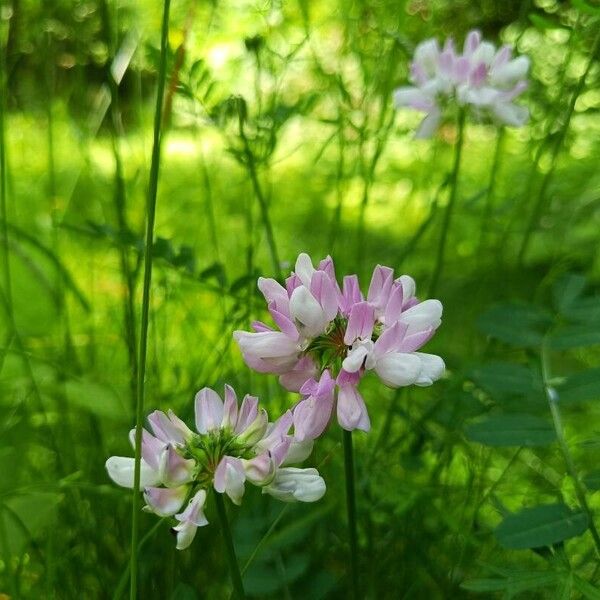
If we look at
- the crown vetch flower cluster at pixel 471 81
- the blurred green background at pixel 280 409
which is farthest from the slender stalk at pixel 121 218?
the crown vetch flower cluster at pixel 471 81

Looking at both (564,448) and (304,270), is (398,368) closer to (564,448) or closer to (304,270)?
(304,270)

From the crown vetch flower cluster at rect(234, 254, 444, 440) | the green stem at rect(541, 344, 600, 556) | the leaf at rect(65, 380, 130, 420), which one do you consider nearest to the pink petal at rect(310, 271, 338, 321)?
the crown vetch flower cluster at rect(234, 254, 444, 440)

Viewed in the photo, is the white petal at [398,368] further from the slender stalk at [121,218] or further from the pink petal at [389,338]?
the slender stalk at [121,218]

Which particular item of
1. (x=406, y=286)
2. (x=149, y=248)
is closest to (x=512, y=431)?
(x=406, y=286)

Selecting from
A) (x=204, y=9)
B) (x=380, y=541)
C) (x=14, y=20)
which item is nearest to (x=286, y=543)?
(x=380, y=541)

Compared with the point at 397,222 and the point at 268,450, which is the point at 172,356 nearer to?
the point at 268,450

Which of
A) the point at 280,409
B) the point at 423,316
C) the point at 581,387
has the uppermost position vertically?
the point at 423,316

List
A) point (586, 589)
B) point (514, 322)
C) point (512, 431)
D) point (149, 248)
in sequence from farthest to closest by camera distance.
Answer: point (514, 322)
point (512, 431)
point (586, 589)
point (149, 248)

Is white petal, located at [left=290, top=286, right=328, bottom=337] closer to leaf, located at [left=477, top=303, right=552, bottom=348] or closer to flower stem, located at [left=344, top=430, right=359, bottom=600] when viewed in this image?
flower stem, located at [left=344, top=430, right=359, bottom=600]
